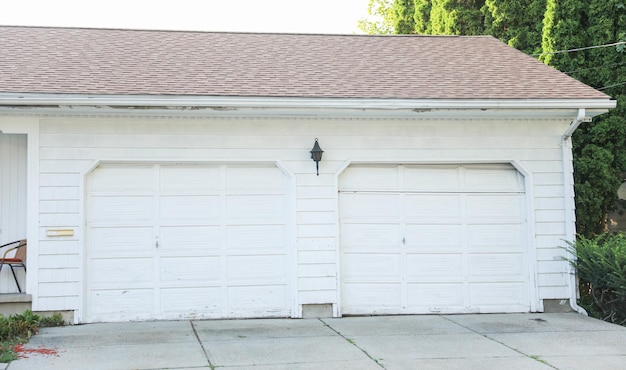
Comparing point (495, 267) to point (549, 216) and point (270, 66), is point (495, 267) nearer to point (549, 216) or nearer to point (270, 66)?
point (549, 216)

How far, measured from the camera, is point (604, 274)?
29.1 ft

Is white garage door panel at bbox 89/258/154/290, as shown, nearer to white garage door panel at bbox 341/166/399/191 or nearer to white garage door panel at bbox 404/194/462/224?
white garage door panel at bbox 341/166/399/191

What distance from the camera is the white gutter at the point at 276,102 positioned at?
8.10 m

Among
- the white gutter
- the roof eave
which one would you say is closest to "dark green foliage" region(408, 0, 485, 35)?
the roof eave

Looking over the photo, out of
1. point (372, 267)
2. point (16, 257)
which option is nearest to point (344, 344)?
point (372, 267)

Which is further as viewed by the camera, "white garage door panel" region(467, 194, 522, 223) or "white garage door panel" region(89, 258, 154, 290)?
"white garage door panel" region(467, 194, 522, 223)

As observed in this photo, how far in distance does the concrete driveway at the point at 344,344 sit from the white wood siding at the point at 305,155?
70 cm

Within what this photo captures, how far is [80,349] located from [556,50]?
9.53 m

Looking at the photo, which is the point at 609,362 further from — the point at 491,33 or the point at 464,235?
the point at 491,33

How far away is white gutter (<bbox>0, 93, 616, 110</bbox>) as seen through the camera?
8.10 metres

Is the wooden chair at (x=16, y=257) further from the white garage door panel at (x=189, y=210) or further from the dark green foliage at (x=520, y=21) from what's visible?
the dark green foliage at (x=520, y=21)

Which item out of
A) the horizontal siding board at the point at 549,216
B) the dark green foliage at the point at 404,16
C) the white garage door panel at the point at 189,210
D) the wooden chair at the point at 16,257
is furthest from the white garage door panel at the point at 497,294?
the dark green foliage at the point at 404,16

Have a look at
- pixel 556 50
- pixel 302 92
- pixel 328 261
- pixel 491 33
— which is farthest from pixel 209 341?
pixel 491 33

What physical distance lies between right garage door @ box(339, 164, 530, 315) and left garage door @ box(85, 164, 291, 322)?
99 cm
